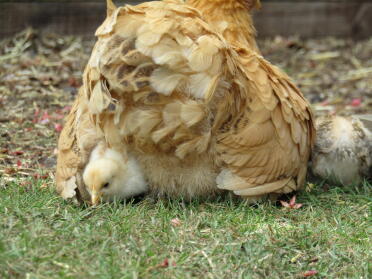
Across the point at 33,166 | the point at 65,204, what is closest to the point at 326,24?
the point at 33,166

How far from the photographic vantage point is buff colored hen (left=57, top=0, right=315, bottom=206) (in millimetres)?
3223

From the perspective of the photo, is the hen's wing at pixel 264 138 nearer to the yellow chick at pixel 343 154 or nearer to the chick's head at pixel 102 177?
the yellow chick at pixel 343 154

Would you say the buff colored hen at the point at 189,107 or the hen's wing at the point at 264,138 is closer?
the buff colored hen at the point at 189,107

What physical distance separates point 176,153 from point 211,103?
0.30 meters

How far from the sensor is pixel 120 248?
2910 millimetres

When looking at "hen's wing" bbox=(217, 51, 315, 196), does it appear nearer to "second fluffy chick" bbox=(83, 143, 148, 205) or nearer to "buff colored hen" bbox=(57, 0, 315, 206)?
"buff colored hen" bbox=(57, 0, 315, 206)

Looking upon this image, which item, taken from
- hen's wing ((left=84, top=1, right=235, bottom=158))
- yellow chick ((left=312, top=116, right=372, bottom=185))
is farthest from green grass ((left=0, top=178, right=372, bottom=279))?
yellow chick ((left=312, top=116, right=372, bottom=185))

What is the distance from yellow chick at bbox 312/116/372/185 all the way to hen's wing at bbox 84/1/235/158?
114cm

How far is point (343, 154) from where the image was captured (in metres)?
4.34

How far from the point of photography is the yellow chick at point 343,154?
14.2 feet

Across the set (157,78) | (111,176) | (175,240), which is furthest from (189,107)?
(175,240)

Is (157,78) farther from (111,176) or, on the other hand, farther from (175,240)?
(175,240)

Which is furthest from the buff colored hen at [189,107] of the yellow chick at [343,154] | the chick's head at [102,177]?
the yellow chick at [343,154]

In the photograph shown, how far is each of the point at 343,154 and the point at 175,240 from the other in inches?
65.5
